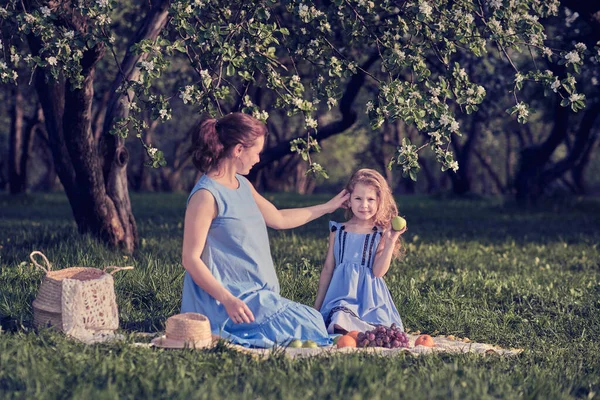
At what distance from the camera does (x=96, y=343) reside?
5793 millimetres

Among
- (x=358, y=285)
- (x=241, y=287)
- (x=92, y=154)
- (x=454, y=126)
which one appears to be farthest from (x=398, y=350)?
(x=92, y=154)

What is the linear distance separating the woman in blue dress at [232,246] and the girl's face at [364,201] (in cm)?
105

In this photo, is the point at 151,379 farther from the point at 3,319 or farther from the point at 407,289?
the point at 407,289

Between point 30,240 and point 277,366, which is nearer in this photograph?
point 277,366

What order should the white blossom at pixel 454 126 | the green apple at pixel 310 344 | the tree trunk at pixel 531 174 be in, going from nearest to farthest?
the green apple at pixel 310 344 < the white blossom at pixel 454 126 < the tree trunk at pixel 531 174

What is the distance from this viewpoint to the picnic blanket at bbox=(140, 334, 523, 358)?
18.9ft

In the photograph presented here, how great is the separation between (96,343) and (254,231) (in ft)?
5.01

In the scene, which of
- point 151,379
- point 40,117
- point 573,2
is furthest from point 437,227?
point 40,117

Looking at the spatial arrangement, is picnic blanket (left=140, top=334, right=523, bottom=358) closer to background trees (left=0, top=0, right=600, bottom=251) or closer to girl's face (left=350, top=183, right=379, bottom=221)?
girl's face (left=350, top=183, right=379, bottom=221)

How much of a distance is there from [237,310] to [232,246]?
25.4 inches

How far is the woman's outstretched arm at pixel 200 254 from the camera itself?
597 centimetres

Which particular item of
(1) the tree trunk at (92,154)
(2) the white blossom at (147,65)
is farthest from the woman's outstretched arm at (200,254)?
(1) the tree trunk at (92,154)

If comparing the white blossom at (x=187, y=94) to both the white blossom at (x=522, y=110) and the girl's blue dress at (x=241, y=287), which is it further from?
the white blossom at (x=522, y=110)

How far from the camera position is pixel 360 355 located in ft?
18.7
